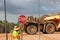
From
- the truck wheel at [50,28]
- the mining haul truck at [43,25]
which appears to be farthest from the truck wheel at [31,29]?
the truck wheel at [50,28]

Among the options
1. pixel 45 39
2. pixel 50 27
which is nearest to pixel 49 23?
pixel 50 27

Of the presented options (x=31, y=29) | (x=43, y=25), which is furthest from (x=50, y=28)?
(x=31, y=29)

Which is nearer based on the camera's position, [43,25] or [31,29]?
[31,29]

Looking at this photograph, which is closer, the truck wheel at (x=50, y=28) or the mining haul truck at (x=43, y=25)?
the mining haul truck at (x=43, y=25)

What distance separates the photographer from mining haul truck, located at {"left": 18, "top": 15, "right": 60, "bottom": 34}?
13.9 meters

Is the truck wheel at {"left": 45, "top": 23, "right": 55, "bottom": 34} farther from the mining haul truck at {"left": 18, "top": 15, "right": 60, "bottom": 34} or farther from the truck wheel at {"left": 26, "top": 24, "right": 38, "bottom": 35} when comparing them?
the truck wheel at {"left": 26, "top": 24, "right": 38, "bottom": 35}

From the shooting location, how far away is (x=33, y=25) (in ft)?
46.4

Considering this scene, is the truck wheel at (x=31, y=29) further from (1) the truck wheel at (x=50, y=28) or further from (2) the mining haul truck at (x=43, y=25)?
(1) the truck wheel at (x=50, y=28)

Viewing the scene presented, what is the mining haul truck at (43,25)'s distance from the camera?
13883mm

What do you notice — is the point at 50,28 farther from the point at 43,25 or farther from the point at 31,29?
the point at 31,29

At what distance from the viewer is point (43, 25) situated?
14312 mm

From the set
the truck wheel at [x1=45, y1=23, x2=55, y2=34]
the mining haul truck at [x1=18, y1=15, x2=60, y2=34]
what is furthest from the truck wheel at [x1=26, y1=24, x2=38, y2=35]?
the truck wheel at [x1=45, y1=23, x2=55, y2=34]

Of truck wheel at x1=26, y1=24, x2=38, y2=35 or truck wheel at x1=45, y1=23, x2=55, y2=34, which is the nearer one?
truck wheel at x1=26, y1=24, x2=38, y2=35

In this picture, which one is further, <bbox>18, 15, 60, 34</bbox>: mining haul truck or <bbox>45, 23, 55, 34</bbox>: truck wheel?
<bbox>45, 23, 55, 34</bbox>: truck wheel
